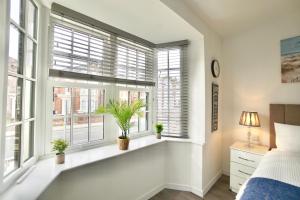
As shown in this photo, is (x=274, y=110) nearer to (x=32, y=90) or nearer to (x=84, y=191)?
(x=84, y=191)

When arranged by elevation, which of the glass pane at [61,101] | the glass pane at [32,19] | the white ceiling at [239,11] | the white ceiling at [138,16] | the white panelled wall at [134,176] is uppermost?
the white ceiling at [239,11]

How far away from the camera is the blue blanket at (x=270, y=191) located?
3.71 ft

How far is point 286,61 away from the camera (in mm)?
2504

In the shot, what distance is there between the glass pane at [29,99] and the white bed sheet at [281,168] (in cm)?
178

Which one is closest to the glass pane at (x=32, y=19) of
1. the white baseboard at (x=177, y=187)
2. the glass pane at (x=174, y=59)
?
the glass pane at (x=174, y=59)

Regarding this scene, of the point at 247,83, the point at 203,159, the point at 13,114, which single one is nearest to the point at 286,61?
the point at 247,83

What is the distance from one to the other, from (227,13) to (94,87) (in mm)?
1932

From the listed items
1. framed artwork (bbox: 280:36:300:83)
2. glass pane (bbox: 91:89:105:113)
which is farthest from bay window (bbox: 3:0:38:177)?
framed artwork (bbox: 280:36:300:83)

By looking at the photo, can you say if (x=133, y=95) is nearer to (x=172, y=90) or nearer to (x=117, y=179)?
(x=172, y=90)

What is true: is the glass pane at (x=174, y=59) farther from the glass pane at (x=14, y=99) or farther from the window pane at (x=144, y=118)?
the glass pane at (x=14, y=99)

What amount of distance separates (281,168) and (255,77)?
1618 millimetres

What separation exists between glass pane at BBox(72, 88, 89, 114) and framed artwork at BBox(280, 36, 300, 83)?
2701mm

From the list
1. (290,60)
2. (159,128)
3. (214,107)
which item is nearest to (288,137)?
(214,107)

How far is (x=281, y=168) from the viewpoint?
1595mm
